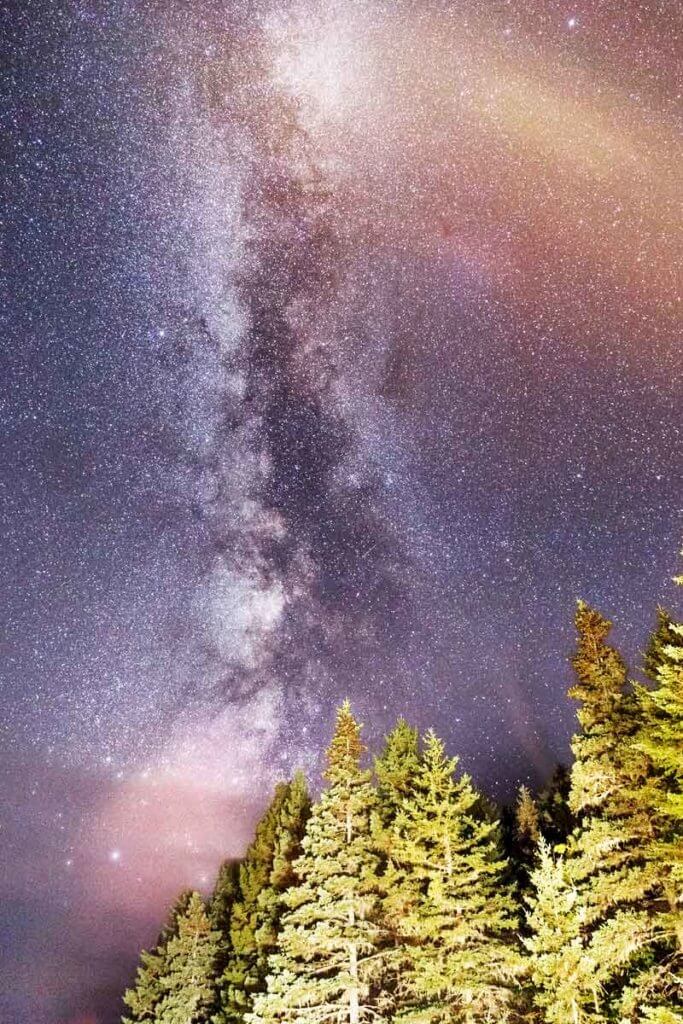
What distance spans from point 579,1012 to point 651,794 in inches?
235

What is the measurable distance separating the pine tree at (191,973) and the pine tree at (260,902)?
334 centimetres

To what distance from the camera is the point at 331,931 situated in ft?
64.5

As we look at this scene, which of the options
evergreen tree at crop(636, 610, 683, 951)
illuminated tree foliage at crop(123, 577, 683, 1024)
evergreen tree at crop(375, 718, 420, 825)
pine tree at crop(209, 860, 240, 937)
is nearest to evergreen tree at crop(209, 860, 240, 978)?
pine tree at crop(209, 860, 240, 937)

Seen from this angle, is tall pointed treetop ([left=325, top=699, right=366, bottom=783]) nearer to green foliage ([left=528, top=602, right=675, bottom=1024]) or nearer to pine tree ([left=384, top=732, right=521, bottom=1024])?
pine tree ([left=384, top=732, right=521, bottom=1024])

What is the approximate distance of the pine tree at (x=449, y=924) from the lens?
17.8 meters

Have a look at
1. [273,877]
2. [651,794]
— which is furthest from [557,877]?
[273,877]

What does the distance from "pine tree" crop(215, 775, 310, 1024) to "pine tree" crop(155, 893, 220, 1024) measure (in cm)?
334

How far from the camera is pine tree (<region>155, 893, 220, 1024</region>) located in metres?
35.3

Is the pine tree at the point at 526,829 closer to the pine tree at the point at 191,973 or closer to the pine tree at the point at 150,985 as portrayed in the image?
the pine tree at the point at 191,973

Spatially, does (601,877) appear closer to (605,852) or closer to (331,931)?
(605,852)

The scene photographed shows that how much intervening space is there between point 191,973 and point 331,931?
23.2 metres

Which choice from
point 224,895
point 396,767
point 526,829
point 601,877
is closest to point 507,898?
point 601,877

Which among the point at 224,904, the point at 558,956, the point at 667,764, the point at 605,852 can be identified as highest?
the point at 224,904

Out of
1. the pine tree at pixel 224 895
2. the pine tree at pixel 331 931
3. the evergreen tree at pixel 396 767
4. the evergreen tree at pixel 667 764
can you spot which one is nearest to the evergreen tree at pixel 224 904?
the pine tree at pixel 224 895
